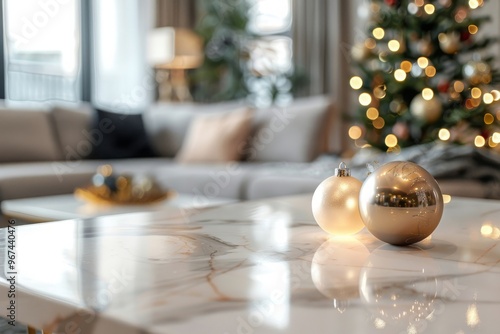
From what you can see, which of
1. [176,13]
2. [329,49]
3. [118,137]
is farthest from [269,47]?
[118,137]

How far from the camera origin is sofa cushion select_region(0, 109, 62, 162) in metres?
3.68

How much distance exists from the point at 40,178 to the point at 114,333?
2.75 m

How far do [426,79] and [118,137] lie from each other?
6.50 feet

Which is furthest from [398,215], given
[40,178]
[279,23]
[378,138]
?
[279,23]

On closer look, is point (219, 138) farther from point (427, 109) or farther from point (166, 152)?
point (427, 109)

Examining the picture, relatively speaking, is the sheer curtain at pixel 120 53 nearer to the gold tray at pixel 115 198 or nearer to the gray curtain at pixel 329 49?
the gray curtain at pixel 329 49

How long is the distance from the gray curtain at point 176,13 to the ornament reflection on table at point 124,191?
345 centimetres

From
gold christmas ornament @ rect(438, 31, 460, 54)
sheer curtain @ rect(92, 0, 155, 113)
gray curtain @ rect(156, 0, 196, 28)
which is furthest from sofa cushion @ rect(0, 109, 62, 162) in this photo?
gold christmas ornament @ rect(438, 31, 460, 54)

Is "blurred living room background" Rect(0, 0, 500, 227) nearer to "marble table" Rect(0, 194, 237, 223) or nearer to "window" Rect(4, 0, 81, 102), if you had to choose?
"window" Rect(4, 0, 81, 102)

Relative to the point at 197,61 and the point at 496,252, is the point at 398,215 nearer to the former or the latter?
the point at 496,252

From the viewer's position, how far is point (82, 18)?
5.50m

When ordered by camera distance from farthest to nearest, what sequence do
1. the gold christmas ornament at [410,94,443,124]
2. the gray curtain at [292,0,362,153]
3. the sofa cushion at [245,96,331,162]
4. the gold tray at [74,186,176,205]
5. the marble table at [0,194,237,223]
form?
the gray curtain at [292,0,362,153]
the sofa cushion at [245,96,331,162]
the gold christmas ornament at [410,94,443,124]
the gold tray at [74,186,176,205]
the marble table at [0,194,237,223]

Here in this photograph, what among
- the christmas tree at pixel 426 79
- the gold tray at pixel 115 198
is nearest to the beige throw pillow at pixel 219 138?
the christmas tree at pixel 426 79

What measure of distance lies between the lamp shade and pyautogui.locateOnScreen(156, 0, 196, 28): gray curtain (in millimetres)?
650
